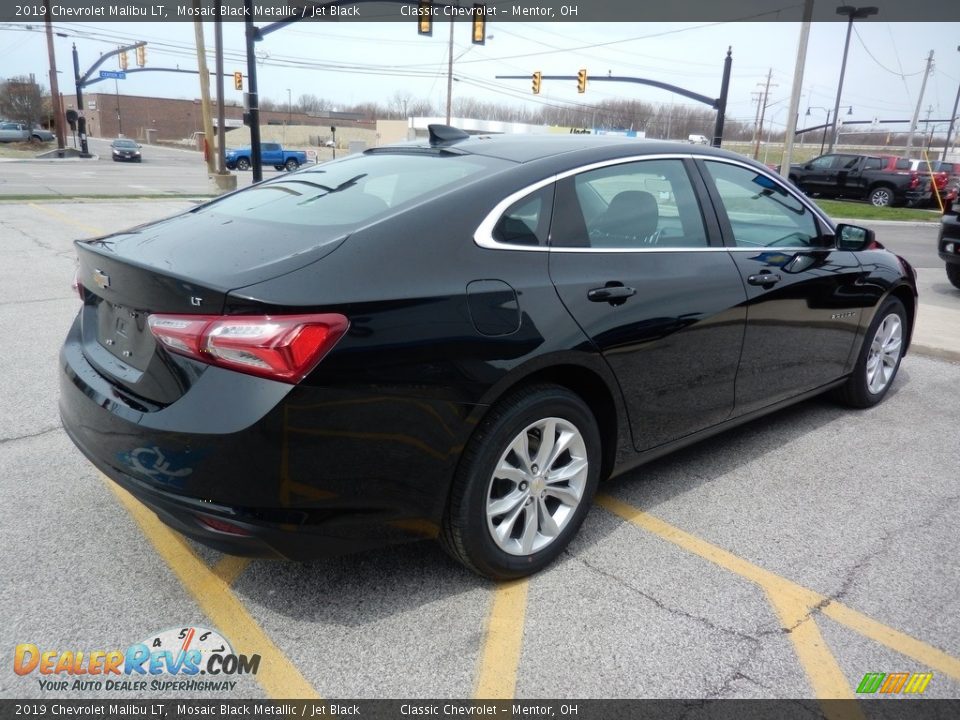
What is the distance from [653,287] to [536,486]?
3.28 feet

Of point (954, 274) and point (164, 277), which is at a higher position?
point (164, 277)

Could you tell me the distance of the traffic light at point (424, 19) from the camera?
59.2ft

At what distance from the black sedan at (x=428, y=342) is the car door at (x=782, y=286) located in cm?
3

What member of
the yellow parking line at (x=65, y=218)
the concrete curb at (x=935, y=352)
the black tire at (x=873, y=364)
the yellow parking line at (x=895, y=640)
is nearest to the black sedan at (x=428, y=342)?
the yellow parking line at (x=895, y=640)

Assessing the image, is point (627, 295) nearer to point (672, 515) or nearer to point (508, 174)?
point (508, 174)

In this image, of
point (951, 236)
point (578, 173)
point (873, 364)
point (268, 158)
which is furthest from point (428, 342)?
point (268, 158)

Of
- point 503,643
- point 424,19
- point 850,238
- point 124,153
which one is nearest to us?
point 503,643

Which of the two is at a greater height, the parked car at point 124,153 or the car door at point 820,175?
the car door at point 820,175

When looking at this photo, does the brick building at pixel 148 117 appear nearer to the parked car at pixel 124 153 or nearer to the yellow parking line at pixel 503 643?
the parked car at pixel 124 153

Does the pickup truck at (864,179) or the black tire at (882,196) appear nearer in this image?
the pickup truck at (864,179)

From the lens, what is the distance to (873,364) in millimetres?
4879

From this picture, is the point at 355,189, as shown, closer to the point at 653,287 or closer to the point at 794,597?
the point at 653,287

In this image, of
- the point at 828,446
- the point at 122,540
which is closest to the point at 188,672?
the point at 122,540

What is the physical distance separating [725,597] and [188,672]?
76.6 inches
